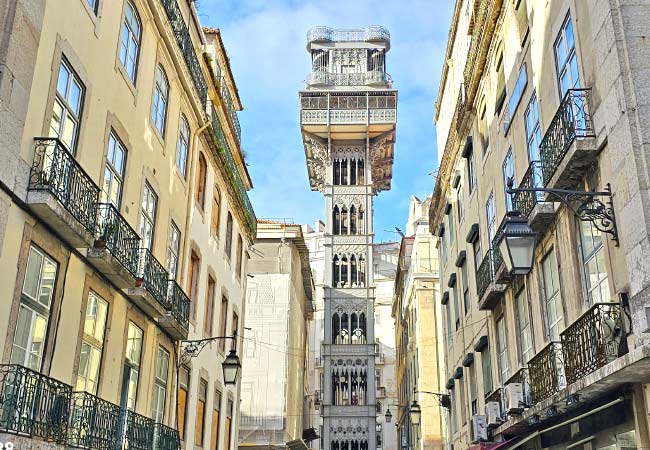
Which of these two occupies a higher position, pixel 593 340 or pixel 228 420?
pixel 228 420

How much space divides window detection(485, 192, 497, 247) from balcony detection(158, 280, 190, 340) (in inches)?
303

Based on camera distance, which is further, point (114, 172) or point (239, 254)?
point (239, 254)

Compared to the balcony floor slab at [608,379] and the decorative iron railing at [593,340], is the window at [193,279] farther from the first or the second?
the decorative iron railing at [593,340]

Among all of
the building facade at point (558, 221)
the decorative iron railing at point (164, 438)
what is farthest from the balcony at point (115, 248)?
the building facade at point (558, 221)

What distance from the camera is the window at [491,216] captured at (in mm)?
17266

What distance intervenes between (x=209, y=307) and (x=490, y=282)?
8657 millimetres

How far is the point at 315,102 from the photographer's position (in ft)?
213

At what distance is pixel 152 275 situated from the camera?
13.9 metres

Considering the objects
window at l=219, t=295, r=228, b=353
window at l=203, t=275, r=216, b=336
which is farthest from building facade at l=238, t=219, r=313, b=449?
window at l=203, t=275, r=216, b=336

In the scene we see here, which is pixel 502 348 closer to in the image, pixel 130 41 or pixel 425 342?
pixel 130 41

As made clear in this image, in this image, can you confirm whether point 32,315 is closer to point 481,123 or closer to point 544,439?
point 544,439

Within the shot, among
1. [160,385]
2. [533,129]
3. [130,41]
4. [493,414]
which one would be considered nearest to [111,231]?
[130,41]

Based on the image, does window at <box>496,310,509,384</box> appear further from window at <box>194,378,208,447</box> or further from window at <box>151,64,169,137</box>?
window at <box>151,64,169,137</box>

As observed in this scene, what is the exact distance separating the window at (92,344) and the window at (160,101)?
194 inches
